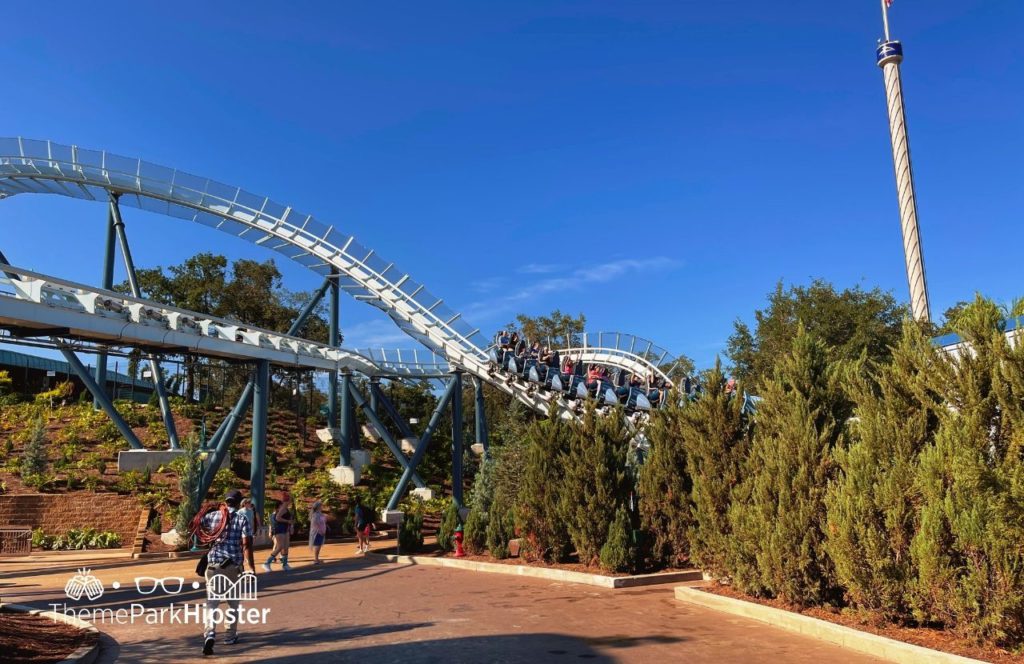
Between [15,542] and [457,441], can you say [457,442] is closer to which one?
Answer: [457,441]

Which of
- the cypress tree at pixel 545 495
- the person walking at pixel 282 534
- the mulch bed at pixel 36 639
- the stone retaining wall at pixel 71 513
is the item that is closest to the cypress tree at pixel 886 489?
the cypress tree at pixel 545 495

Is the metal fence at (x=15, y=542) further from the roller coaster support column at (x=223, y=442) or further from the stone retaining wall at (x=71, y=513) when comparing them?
the roller coaster support column at (x=223, y=442)

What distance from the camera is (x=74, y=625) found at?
9070mm

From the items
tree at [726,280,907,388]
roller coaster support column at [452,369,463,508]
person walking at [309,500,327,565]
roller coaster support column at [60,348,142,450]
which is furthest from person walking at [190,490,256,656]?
tree at [726,280,907,388]

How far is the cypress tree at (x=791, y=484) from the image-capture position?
31.6 ft

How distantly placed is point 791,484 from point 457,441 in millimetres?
18517

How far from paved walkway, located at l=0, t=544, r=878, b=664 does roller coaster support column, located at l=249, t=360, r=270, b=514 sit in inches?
225

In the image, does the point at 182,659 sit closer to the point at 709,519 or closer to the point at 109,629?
the point at 109,629

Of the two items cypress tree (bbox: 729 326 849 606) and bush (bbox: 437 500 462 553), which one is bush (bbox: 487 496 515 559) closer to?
bush (bbox: 437 500 462 553)

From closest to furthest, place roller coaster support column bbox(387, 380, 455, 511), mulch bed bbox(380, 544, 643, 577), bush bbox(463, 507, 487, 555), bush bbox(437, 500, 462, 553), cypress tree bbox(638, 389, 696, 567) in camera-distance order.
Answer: cypress tree bbox(638, 389, 696, 567) < mulch bed bbox(380, 544, 643, 577) < bush bbox(463, 507, 487, 555) < bush bbox(437, 500, 462, 553) < roller coaster support column bbox(387, 380, 455, 511)

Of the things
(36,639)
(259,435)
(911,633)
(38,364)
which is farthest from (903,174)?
(38,364)

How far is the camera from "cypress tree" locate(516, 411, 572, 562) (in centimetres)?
1473

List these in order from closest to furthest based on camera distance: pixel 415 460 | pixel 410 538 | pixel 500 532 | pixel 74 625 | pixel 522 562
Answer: pixel 74 625 < pixel 522 562 < pixel 500 532 < pixel 410 538 < pixel 415 460

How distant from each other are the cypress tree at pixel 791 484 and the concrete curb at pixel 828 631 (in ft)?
1.68
